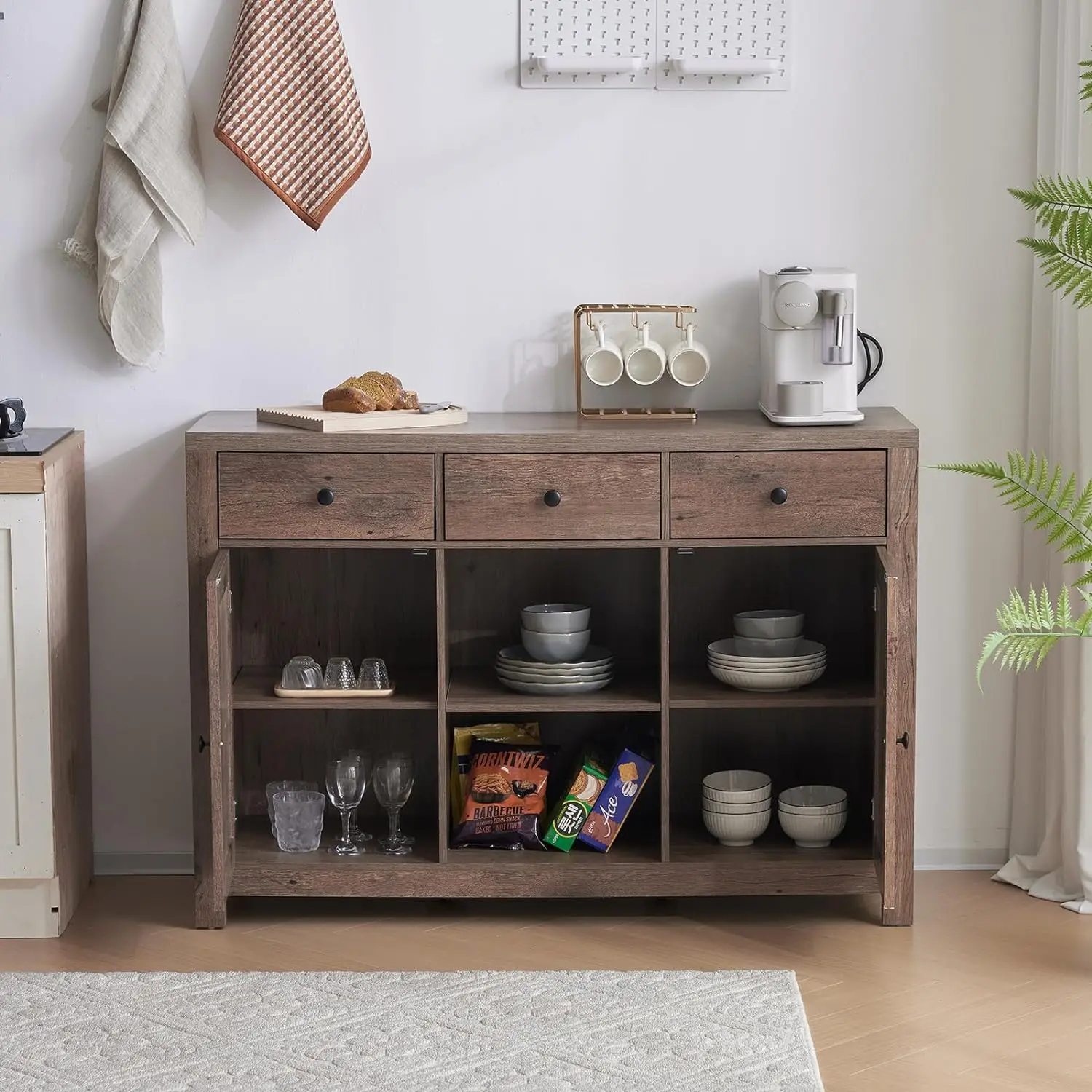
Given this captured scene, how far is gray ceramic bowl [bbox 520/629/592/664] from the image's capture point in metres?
2.89

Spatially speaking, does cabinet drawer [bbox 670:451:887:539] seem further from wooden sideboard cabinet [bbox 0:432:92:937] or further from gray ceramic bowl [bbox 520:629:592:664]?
wooden sideboard cabinet [bbox 0:432:92:937]

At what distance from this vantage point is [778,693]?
286 centimetres


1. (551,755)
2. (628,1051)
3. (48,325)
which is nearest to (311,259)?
(48,325)

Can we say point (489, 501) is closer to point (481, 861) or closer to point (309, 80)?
point (481, 861)

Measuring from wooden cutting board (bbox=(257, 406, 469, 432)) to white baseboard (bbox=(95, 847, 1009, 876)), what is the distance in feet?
3.27

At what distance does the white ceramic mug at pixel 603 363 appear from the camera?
2.99 m

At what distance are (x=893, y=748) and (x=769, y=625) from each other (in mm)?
359

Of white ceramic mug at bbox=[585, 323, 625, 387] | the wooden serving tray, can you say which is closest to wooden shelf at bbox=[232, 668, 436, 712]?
the wooden serving tray

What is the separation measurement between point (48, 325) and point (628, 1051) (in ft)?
6.01

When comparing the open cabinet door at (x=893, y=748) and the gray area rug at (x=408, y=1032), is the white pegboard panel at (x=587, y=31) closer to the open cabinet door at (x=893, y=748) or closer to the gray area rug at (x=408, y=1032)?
the open cabinet door at (x=893, y=748)

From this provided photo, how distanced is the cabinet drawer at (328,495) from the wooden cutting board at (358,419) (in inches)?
2.4

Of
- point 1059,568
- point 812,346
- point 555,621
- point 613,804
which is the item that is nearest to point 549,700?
point 555,621

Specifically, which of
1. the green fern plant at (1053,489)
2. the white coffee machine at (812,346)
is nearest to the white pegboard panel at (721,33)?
the white coffee machine at (812,346)

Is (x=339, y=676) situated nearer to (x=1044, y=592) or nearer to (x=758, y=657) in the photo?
(x=758, y=657)
